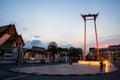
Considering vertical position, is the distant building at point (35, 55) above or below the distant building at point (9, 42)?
below

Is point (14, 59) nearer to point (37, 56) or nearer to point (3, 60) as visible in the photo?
point (3, 60)

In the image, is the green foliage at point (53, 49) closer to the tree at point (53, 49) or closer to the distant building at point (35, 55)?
the tree at point (53, 49)

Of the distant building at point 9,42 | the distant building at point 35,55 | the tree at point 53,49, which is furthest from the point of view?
the tree at point 53,49

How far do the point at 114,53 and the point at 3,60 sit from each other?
129 m

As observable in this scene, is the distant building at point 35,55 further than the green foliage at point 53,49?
No

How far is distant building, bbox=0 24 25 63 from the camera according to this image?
5328 centimetres

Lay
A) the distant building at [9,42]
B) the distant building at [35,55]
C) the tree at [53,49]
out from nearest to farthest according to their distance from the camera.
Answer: the distant building at [9,42] < the distant building at [35,55] < the tree at [53,49]

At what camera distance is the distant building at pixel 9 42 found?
175 ft

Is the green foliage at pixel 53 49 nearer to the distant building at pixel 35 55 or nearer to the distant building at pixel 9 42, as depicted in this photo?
the distant building at pixel 35 55

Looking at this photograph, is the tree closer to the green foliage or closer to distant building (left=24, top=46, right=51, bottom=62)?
the green foliage

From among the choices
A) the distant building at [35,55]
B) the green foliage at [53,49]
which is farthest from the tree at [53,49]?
the distant building at [35,55]

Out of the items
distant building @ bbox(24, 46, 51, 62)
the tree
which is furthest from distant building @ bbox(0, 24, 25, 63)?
the tree

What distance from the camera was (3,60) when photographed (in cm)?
5112

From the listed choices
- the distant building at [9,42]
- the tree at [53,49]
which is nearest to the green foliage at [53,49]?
the tree at [53,49]
